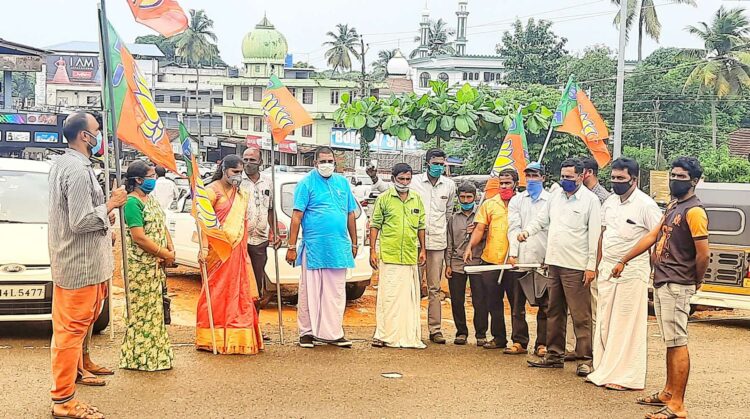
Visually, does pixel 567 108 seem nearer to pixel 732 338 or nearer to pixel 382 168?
pixel 732 338

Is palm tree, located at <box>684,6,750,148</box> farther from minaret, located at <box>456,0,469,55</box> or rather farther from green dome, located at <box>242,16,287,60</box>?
minaret, located at <box>456,0,469,55</box>

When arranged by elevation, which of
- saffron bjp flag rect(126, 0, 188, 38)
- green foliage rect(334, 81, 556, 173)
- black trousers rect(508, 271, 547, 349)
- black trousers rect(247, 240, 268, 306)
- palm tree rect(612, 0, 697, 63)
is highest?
palm tree rect(612, 0, 697, 63)

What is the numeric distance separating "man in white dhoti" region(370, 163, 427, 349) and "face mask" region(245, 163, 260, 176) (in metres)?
1.31

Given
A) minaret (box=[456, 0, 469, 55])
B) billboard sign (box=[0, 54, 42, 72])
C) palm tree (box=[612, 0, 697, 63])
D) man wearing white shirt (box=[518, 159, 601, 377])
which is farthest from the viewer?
minaret (box=[456, 0, 469, 55])

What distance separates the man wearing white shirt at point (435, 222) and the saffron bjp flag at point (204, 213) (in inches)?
88.5

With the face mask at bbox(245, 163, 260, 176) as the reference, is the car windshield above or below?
below

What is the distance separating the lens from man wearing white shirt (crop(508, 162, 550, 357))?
9.08 metres

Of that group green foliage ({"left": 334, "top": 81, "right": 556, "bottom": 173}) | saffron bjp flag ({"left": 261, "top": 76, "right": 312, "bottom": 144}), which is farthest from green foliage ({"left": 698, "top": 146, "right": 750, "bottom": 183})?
saffron bjp flag ({"left": 261, "top": 76, "right": 312, "bottom": 144})

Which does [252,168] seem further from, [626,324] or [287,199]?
[626,324]

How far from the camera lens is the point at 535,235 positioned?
911 centimetres

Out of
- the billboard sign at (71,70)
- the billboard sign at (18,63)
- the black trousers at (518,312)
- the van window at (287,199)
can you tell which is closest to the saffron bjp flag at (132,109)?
the black trousers at (518,312)

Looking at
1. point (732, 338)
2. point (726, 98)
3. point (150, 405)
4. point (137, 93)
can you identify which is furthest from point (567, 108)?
point (726, 98)

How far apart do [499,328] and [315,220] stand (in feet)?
7.03

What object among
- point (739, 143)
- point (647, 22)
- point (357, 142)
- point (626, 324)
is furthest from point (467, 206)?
point (647, 22)
